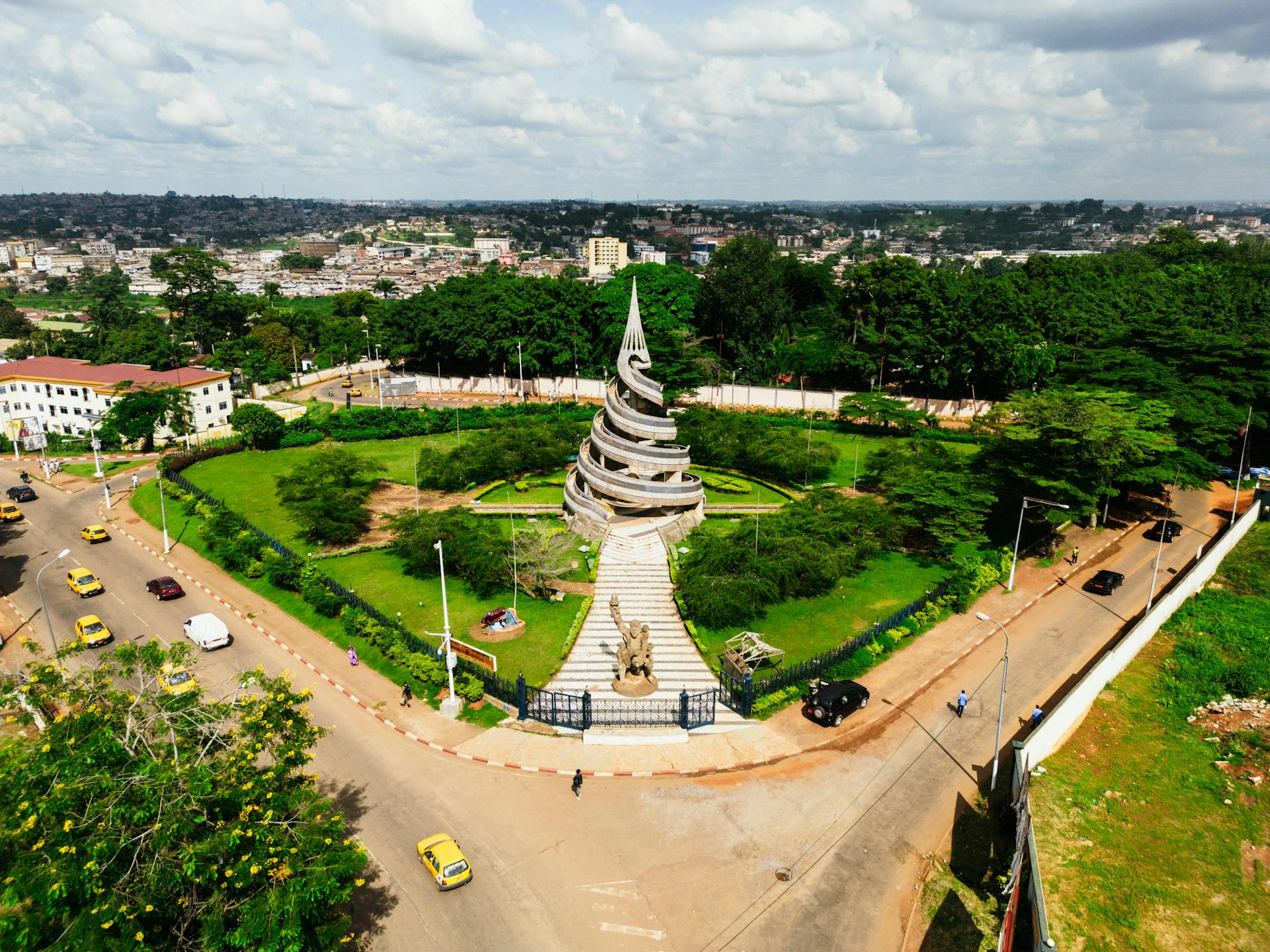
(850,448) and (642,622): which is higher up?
(850,448)

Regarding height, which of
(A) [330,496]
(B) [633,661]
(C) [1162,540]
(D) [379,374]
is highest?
(A) [330,496]

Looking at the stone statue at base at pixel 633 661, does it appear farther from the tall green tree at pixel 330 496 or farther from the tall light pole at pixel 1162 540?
the tall light pole at pixel 1162 540

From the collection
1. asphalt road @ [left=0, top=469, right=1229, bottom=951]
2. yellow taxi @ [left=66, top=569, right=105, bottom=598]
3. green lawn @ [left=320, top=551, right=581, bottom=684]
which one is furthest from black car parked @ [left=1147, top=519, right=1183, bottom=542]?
yellow taxi @ [left=66, top=569, right=105, bottom=598]

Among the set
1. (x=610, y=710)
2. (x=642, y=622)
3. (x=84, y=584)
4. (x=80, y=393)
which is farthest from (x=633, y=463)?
(x=80, y=393)

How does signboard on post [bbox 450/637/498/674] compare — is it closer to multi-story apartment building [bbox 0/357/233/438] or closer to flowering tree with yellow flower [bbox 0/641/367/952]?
flowering tree with yellow flower [bbox 0/641/367/952]

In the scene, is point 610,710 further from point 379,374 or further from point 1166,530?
point 379,374

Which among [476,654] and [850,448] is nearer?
[476,654]

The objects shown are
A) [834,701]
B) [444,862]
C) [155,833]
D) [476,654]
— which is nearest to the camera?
[155,833]

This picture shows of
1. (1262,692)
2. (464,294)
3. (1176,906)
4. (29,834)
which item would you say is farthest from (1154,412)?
(464,294)
